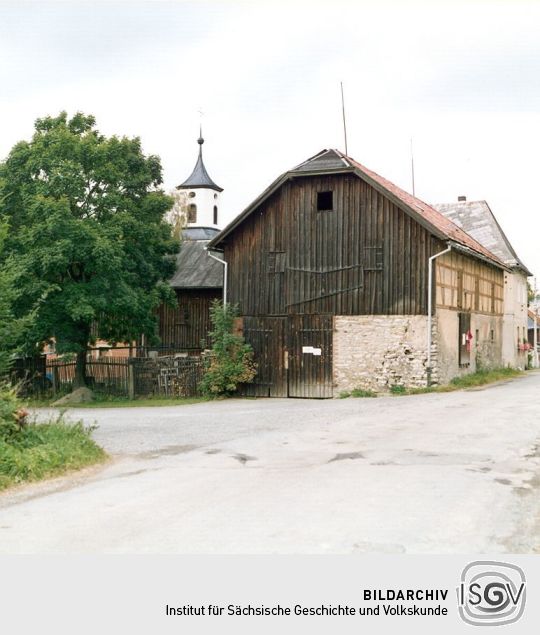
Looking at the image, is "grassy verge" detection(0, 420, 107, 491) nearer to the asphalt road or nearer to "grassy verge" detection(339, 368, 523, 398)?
the asphalt road

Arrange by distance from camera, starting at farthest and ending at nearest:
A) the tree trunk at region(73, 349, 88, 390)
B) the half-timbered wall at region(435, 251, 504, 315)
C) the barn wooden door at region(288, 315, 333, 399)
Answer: the tree trunk at region(73, 349, 88, 390) → the half-timbered wall at region(435, 251, 504, 315) → the barn wooden door at region(288, 315, 333, 399)

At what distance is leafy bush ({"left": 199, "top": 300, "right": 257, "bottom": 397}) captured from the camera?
2512cm

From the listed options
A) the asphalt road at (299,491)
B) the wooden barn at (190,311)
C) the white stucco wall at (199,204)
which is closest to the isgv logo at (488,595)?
the asphalt road at (299,491)

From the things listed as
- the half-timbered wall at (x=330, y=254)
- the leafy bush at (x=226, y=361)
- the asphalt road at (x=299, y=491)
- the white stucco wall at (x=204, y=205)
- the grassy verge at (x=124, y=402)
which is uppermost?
the white stucco wall at (x=204, y=205)

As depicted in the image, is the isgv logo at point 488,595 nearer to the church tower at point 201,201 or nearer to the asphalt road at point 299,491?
the asphalt road at point 299,491

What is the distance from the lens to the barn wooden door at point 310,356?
24672 mm

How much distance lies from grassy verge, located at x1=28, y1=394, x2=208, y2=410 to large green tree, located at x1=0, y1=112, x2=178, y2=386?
139 cm

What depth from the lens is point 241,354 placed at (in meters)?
25.3

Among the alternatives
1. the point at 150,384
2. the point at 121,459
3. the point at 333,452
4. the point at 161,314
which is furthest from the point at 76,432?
the point at 161,314

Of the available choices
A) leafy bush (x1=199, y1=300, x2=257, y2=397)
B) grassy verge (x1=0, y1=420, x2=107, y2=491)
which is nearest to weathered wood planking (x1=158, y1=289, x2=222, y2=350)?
leafy bush (x1=199, y1=300, x2=257, y2=397)

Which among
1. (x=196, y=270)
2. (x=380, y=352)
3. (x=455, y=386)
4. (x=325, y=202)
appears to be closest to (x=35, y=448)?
(x=380, y=352)

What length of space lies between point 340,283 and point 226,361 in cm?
437

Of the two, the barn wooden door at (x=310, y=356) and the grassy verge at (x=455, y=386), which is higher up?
the barn wooden door at (x=310, y=356)

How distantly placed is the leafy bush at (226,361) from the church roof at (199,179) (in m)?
35.3
